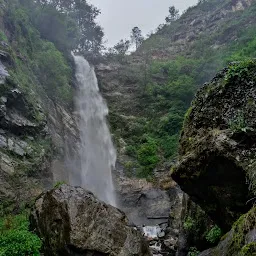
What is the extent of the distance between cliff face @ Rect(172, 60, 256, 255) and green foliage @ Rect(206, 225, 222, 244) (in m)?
0.64

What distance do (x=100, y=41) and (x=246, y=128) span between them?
49.2m

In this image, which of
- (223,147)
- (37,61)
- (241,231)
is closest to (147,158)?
(37,61)

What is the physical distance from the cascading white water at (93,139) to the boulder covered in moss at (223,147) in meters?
16.7

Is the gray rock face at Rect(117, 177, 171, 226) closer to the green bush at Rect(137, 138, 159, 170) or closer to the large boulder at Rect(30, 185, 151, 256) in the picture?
the green bush at Rect(137, 138, 159, 170)

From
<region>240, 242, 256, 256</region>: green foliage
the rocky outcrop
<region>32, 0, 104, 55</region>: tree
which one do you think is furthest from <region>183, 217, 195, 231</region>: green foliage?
<region>32, 0, 104, 55</region>: tree

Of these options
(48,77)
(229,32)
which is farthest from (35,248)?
(229,32)

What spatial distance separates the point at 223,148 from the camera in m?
8.23

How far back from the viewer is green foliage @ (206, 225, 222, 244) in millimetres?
10078

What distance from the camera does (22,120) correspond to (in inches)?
835

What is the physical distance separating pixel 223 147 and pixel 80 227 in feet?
20.1

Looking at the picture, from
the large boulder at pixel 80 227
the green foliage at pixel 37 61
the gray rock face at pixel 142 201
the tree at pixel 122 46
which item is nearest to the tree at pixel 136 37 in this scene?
the tree at pixel 122 46

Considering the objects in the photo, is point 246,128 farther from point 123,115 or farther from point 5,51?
point 123,115

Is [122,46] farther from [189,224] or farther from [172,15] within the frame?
[189,224]

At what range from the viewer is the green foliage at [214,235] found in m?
10.1
